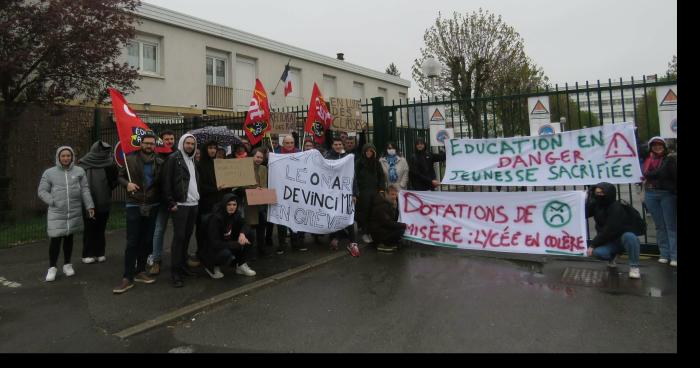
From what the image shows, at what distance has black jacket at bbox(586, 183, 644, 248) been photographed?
534cm

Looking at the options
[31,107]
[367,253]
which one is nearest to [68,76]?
[31,107]

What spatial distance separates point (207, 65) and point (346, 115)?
12259 mm

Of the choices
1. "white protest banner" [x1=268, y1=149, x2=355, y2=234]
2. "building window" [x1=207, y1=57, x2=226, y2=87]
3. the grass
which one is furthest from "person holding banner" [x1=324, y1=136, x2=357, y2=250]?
"building window" [x1=207, y1=57, x2=226, y2=87]

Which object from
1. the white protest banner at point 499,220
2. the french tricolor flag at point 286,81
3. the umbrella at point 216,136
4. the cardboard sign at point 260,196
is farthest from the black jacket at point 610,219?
the french tricolor flag at point 286,81

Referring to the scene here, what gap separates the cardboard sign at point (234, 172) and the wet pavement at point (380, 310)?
1221 millimetres

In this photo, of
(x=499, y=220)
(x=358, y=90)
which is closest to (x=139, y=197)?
(x=499, y=220)

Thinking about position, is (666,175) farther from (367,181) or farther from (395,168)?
(367,181)

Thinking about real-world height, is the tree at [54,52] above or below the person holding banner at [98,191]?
above

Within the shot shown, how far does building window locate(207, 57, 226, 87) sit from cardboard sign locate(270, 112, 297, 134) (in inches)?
441

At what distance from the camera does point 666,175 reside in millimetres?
5438

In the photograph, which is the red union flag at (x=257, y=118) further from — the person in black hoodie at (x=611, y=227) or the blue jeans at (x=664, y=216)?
the blue jeans at (x=664, y=216)

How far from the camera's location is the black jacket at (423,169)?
24.1 feet

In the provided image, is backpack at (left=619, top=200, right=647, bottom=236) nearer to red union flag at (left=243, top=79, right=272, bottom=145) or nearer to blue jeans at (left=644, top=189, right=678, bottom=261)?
blue jeans at (left=644, top=189, right=678, bottom=261)
